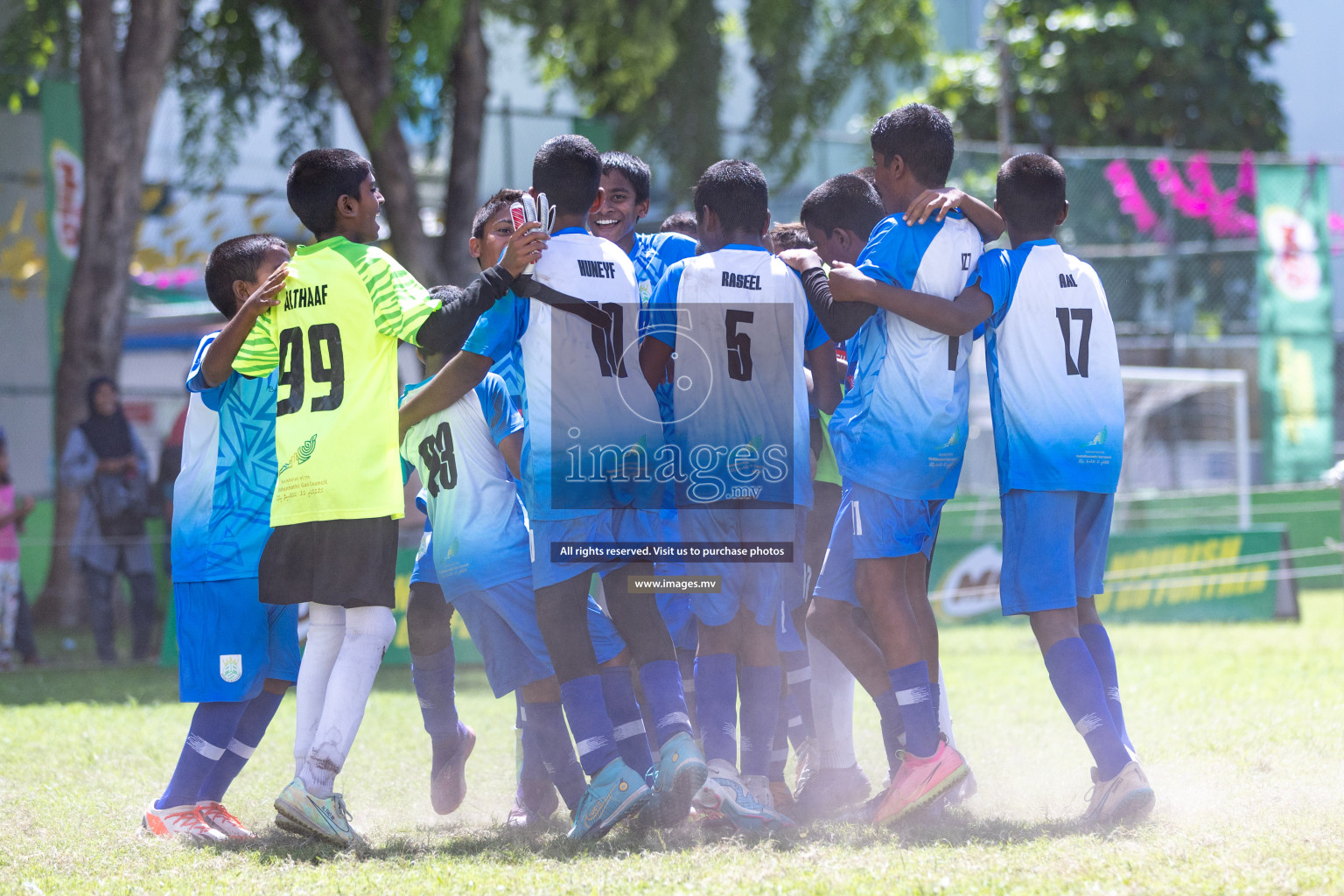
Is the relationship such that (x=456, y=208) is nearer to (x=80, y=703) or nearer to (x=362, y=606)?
(x=80, y=703)

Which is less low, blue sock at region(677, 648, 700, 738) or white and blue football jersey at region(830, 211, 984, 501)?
white and blue football jersey at region(830, 211, 984, 501)

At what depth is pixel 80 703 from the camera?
6836mm

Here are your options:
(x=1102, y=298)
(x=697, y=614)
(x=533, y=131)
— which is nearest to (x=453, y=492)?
(x=697, y=614)

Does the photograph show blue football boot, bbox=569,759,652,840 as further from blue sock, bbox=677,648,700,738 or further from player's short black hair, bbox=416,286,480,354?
player's short black hair, bbox=416,286,480,354

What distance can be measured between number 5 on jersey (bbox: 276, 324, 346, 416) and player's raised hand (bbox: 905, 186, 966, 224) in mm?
1828

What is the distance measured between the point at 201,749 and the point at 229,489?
0.85 metres

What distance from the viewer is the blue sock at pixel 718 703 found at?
3816 millimetres

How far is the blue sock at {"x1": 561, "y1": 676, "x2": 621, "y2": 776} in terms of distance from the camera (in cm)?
365

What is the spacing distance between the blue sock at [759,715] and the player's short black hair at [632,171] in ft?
5.88

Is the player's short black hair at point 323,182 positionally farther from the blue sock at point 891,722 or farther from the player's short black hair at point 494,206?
the blue sock at point 891,722

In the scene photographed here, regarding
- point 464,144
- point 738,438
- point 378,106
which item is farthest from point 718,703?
point 464,144

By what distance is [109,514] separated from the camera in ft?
30.9

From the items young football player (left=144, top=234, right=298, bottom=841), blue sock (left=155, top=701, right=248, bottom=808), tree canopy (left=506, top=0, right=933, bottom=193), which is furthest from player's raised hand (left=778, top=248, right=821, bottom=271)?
tree canopy (left=506, top=0, right=933, bottom=193)

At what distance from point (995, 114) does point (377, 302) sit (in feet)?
67.6
